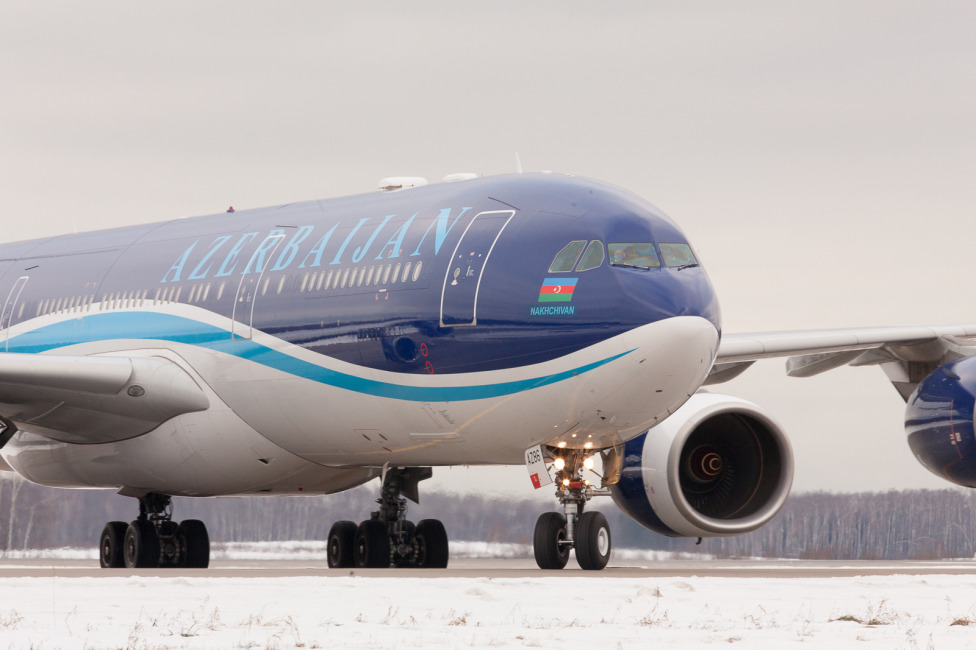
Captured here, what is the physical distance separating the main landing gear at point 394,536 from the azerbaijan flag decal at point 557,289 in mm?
4232

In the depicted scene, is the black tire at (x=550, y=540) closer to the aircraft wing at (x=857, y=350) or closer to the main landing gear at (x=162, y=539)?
the aircraft wing at (x=857, y=350)

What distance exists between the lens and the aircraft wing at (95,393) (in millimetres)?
16453

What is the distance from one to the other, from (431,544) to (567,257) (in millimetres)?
5014

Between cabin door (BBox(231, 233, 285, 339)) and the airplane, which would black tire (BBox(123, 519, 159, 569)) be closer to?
the airplane

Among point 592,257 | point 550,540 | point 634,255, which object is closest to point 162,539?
point 550,540

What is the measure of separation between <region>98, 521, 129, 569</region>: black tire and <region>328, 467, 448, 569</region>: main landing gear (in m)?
3.00

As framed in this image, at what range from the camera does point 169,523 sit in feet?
62.7

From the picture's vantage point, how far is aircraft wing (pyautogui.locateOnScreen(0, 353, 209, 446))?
1645 cm

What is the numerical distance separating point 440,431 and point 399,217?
247cm

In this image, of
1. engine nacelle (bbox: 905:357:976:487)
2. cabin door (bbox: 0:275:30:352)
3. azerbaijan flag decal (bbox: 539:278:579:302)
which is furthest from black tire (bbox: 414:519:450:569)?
cabin door (bbox: 0:275:30:352)

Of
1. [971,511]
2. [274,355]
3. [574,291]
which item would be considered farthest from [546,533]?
[971,511]

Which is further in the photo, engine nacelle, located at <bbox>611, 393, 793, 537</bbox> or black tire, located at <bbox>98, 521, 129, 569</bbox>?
black tire, located at <bbox>98, 521, 129, 569</bbox>
